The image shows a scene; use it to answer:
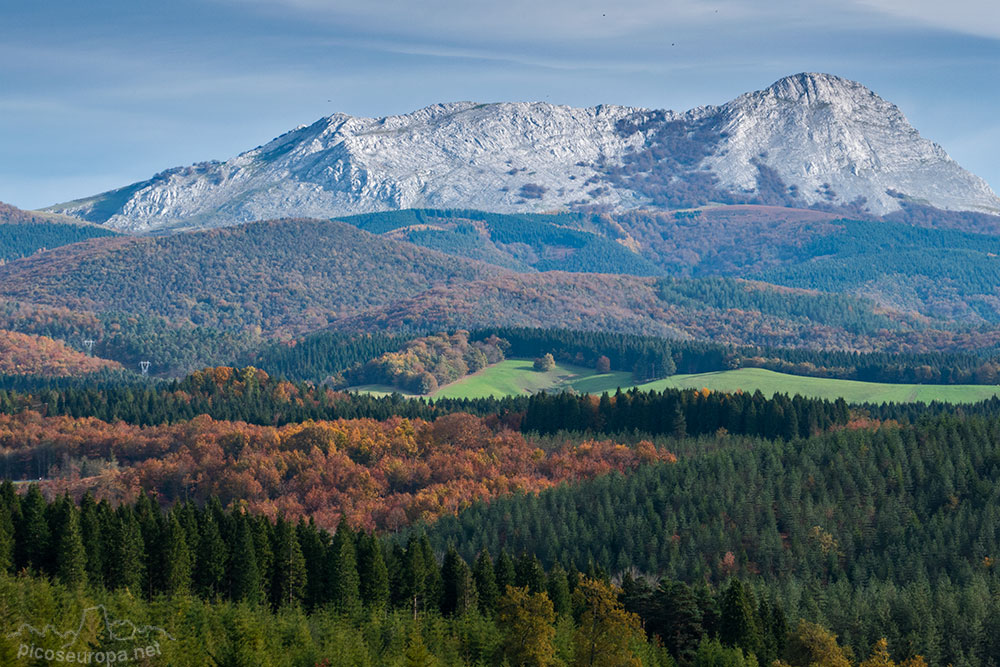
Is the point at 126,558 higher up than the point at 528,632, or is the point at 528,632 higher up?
the point at 126,558

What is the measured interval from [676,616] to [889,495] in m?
70.2

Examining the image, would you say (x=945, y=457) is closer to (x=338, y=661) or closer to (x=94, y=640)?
(x=338, y=661)

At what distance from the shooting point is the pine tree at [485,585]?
12500 cm

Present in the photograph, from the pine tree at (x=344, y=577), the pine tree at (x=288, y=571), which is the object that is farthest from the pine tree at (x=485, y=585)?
the pine tree at (x=288, y=571)

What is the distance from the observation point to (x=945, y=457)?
18988 cm

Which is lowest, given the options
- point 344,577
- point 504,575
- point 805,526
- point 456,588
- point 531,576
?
point 805,526

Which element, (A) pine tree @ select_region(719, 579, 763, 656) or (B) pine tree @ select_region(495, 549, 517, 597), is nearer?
(A) pine tree @ select_region(719, 579, 763, 656)

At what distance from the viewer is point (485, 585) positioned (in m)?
127

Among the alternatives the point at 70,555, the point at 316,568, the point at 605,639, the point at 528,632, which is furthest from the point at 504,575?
the point at 70,555

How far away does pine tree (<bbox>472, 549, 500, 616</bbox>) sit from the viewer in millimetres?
125000

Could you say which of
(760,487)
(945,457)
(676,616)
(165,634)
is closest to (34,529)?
(165,634)

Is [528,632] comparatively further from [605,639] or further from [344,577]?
[344,577]

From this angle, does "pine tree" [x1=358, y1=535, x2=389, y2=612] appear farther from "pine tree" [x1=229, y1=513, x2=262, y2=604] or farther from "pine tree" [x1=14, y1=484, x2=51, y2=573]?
"pine tree" [x1=14, y1=484, x2=51, y2=573]

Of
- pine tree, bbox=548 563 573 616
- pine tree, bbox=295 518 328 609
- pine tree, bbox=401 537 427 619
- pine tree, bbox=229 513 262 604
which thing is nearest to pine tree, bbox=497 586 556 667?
pine tree, bbox=548 563 573 616
